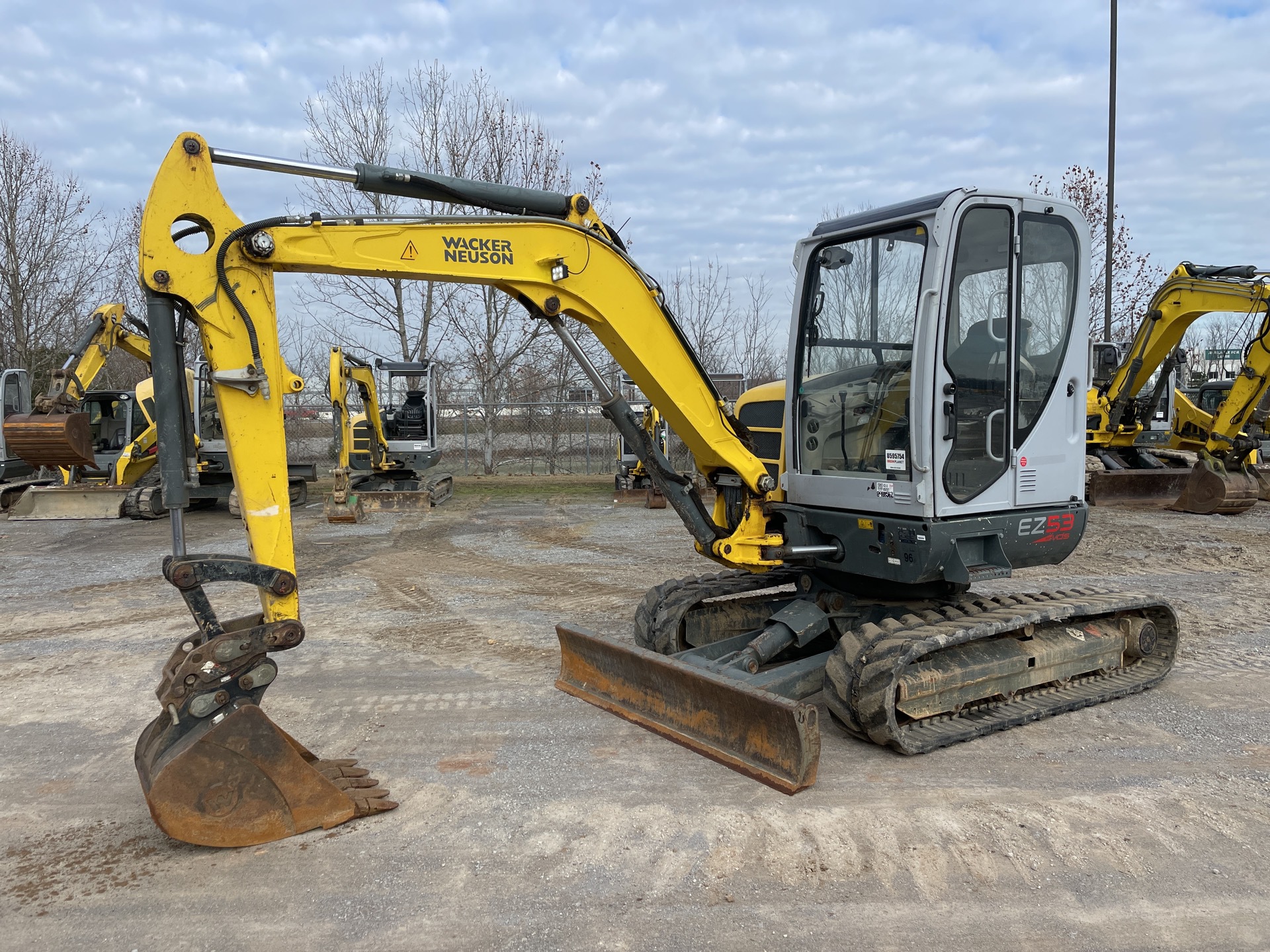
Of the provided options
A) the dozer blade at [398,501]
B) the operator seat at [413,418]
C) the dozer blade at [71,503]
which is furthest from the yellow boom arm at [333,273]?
the operator seat at [413,418]

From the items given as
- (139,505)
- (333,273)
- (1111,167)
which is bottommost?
(139,505)

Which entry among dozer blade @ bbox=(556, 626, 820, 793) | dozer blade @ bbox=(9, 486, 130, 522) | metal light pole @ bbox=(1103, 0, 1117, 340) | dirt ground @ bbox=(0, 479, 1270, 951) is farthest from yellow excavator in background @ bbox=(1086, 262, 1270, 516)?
dozer blade @ bbox=(9, 486, 130, 522)

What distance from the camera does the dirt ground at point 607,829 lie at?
3055 millimetres

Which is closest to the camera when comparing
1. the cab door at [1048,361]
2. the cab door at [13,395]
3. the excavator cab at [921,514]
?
the excavator cab at [921,514]

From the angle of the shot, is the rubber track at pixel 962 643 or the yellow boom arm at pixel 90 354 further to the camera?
the yellow boom arm at pixel 90 354

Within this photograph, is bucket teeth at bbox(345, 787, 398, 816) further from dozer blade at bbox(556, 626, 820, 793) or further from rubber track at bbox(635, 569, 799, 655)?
rubber track at bbox(635, 569, 799, 655)

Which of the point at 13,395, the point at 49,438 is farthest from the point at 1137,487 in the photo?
the point at 13,395

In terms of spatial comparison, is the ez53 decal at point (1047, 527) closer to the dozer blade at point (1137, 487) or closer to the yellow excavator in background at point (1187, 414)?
the yellow excavator in background at point (1187, 414)

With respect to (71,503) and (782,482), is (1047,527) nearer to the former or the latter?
(782,482)

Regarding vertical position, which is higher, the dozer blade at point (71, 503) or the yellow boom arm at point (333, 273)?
the yellow boom arm at point (333, 273)

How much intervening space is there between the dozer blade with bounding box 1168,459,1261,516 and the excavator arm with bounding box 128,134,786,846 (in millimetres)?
12350

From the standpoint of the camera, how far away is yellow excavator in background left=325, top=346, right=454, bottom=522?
14516 millimetres

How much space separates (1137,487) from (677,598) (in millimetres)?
A: 11551

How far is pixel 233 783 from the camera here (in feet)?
11.6
